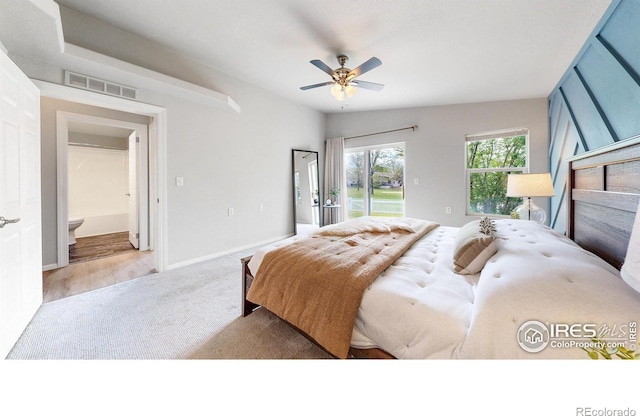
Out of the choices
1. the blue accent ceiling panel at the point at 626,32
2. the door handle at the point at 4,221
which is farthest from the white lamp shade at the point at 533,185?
the door handle at the point at 4,221

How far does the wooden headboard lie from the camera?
100 centimetres

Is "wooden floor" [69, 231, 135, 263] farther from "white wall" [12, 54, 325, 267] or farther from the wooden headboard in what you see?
the wooden headboard

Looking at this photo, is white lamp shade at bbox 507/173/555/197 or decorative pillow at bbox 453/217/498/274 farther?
white lamp shade at bbox 507/173/555/197

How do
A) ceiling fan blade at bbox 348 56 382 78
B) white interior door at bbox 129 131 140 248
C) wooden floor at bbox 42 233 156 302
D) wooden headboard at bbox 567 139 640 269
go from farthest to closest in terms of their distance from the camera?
white interior door at bbox 129 131 140 248
wooden floor at bbox 42 233 156 302
ceiling fan blade at bbox 348 56 382 78
wooden headboard at bbox 567 139 640 269

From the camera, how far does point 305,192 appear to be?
4.52 meters

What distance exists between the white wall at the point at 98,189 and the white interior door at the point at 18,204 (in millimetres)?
3698

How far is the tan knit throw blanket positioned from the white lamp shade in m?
1.35

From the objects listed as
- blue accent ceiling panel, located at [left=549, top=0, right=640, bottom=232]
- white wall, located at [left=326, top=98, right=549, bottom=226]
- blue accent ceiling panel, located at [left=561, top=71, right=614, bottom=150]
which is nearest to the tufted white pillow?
blue accent ceiling panel, located at [left=549, top=0, right=640, bottom=232]

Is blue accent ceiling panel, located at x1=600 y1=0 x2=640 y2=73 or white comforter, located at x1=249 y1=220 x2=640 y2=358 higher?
blue accent ceiling panel, located at x1=600 y1=0 x2=640 y2=73

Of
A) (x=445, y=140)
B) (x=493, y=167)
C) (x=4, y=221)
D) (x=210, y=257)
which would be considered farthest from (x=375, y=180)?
(x=4, y=221)

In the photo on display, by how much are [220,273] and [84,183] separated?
4.49 m

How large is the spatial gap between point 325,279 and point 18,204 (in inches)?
79.3
